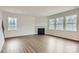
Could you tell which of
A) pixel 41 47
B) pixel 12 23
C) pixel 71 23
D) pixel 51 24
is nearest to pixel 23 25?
pixel 12 23

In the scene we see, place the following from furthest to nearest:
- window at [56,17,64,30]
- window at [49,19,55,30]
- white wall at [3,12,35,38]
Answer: window at [49,19,55,30], window at [56,17,64,30], white wall at [3,12,35,38]

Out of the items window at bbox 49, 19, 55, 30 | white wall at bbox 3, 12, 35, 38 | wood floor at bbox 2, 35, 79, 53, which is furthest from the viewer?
window at bbox 49, 19, 55, 30

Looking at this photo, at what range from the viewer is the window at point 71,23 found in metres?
7.88

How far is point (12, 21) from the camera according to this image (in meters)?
10.1

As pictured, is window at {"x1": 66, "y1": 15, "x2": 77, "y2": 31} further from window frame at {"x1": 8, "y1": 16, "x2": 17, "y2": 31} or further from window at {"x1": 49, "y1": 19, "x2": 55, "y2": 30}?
window frame at {"x1": 8, "y1": 16, "x2": 17, "y2": 31}

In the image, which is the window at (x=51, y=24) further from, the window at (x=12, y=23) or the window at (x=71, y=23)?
the window at (x=12, y=23)

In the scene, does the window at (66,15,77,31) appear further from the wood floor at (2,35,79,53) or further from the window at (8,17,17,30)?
the window at (8,17,17,30)

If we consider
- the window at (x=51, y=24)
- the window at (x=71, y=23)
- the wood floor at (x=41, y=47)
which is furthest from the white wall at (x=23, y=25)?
the window at (x=71, y=23)

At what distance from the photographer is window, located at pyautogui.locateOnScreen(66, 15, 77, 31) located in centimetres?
788

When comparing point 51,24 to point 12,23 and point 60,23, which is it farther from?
point 12,23

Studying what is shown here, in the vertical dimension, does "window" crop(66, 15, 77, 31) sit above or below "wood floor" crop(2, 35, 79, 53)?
above

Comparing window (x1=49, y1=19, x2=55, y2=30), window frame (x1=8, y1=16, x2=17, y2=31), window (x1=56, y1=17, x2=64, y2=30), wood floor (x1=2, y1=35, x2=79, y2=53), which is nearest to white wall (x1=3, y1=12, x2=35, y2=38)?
window frame (x1=8, y1=16, x2=17, y2=31)

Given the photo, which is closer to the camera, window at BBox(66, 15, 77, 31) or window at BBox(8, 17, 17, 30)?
window at BBox(66, 15, 77, 31)
